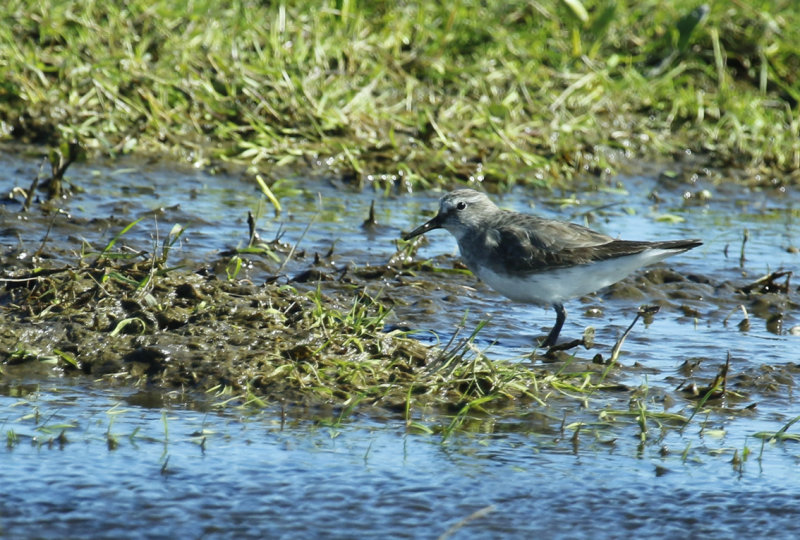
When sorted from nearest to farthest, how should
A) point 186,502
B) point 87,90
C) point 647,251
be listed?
point 186,502, point 647,251, point 87,90

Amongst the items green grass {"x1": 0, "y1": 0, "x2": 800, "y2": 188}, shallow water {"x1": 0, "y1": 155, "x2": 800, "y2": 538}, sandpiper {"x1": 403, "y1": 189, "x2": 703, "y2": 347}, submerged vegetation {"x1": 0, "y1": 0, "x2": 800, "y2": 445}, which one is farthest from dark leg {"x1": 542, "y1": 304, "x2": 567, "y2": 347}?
green grass {"x1": 0, "y1": 0, "x2": 800, "y2": 188}

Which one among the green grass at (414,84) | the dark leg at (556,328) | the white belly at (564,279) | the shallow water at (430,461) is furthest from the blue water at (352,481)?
the green grass at (414,84)

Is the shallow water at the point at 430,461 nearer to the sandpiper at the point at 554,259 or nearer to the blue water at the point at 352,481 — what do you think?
the blue water at the point at 352,481

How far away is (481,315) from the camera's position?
753 cm

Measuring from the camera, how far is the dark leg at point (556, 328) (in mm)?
7000

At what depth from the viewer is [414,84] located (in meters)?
11.5

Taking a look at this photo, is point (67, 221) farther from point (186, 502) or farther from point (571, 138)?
point (571, 138)

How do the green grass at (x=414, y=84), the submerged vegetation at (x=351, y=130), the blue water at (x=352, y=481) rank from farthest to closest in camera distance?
the green grass at (x=414, y=84)
the submerged vegetation at (x=351, y=130)
the blue water at (x=352, y=481)

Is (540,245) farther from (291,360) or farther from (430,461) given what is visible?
(430,461)

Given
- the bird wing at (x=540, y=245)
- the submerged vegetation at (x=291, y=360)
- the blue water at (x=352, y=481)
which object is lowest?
the blue water at (x=352, y=481)

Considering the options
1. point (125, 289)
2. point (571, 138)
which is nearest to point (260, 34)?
point (571, 138)

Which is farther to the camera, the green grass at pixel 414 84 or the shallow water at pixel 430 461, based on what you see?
the green grass at pixel 414 84

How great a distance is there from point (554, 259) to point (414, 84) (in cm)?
470

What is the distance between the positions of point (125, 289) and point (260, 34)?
550cm
